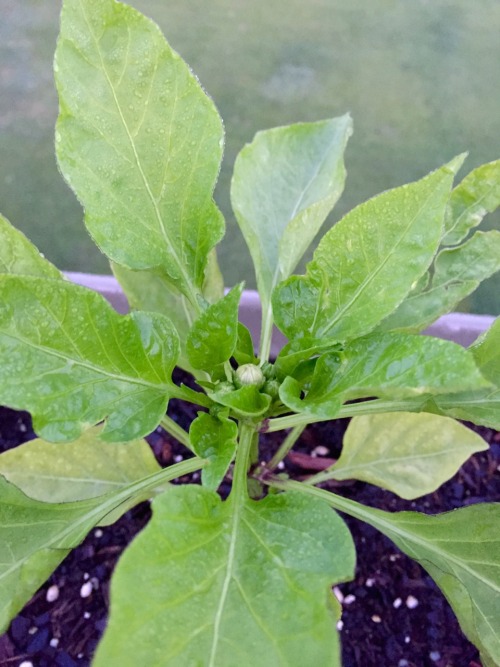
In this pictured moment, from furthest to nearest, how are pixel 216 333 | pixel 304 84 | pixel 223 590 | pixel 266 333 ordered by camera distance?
pixel 304 84, pixel 266 333, pixel 216 333, pixel 223 590

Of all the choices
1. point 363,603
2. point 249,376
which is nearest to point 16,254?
point 249,376

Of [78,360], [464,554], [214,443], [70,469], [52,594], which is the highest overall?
[78,360]

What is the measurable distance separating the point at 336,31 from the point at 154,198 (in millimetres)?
1384

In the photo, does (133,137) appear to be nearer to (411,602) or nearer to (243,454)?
(243,454)

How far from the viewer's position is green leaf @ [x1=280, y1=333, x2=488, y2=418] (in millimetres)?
480

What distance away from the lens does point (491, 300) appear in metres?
1.39

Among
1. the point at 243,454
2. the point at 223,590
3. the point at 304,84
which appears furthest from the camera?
the point at 304,84

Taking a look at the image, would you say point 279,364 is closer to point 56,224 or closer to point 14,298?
point 14,298

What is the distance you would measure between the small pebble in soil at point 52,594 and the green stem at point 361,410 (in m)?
0.49

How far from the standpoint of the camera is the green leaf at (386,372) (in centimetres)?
48

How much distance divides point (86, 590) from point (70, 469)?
0.76 feet

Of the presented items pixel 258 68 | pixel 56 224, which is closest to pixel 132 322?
pixel 56 224

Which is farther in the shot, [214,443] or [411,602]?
[411,602]

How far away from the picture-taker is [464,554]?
2.28ft
